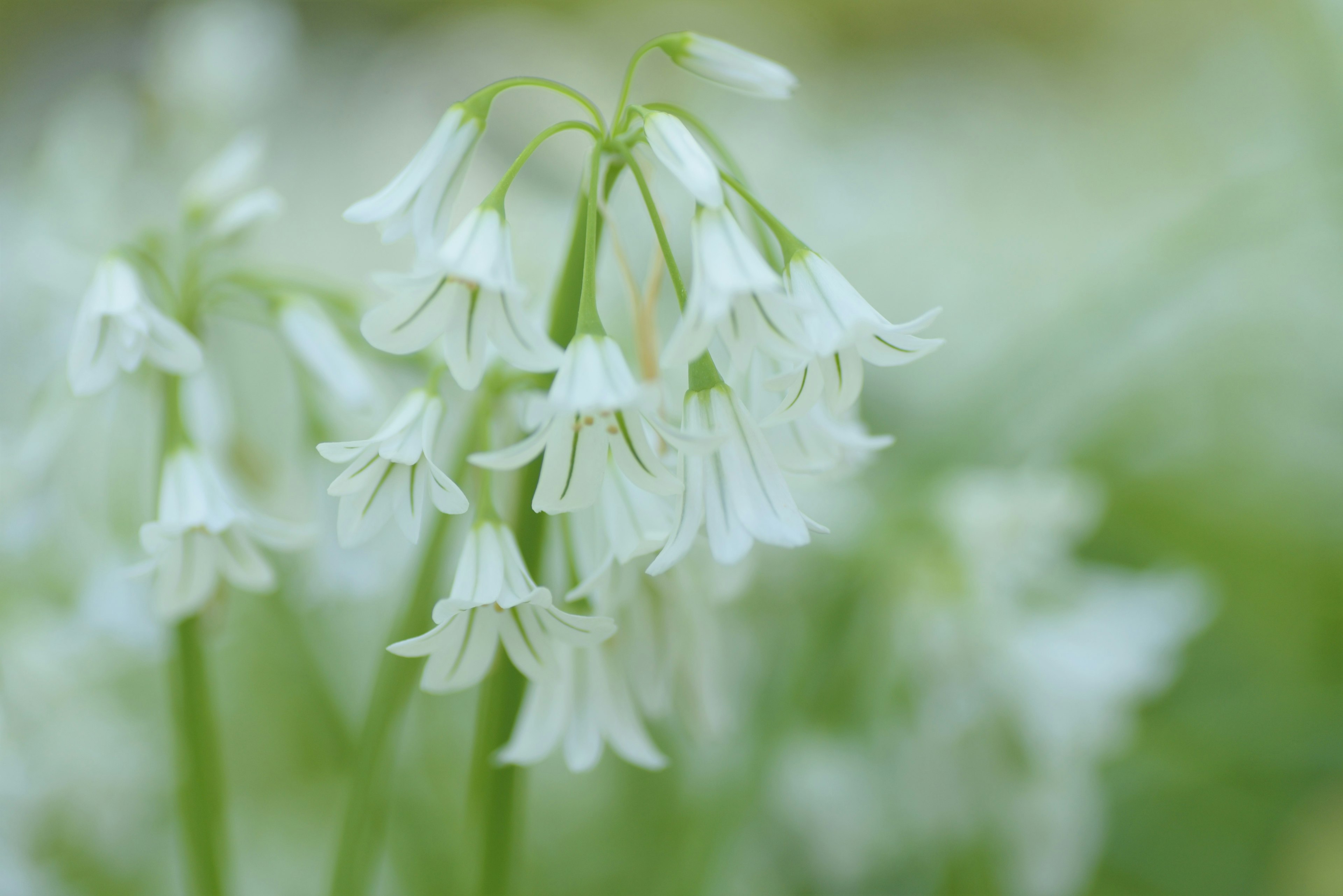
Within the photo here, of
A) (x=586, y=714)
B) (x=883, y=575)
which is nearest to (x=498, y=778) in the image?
(x=586, y=714)

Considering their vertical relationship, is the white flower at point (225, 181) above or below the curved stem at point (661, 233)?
above

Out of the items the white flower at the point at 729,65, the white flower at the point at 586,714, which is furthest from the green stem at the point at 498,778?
A: the white flower at the point at 729,65

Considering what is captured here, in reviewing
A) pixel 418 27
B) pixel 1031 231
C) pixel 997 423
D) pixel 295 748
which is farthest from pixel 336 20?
pixel 997 423

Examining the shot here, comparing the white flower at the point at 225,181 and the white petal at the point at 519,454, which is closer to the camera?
the white petal at the point at 519,454

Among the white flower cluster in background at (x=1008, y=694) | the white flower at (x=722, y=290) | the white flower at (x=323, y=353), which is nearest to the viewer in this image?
the white flower at (x=722, y=290)

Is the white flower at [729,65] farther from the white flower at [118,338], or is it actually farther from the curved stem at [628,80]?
the white flower at [118,338]

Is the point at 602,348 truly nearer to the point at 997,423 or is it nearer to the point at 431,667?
the point at 431,667

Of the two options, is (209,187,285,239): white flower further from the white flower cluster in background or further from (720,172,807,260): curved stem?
the white flower cluster in background
